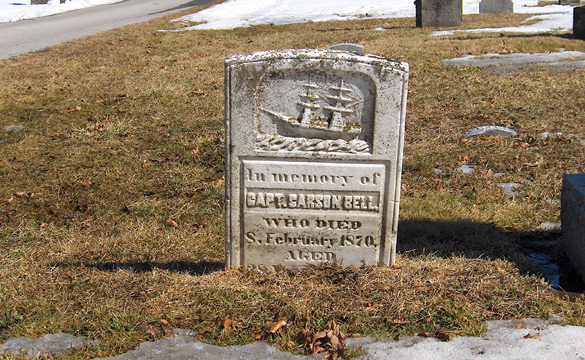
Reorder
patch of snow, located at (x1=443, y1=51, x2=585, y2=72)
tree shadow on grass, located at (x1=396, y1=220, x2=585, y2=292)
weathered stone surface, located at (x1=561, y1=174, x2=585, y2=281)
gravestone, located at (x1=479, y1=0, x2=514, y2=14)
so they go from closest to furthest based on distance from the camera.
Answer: weathered stone surface, located at (x1=561, y1=174, x2=585, y2=281), tree shadow on grass, located at (x1=396, y1=220, x2=585, y2=292), patch of snow, located at (x1=443, y1=51, x2=585, y2=72), gravestone, located at (x1=479, y1=0, x2=514, y2=14)

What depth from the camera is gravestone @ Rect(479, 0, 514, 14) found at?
2242 centimetres

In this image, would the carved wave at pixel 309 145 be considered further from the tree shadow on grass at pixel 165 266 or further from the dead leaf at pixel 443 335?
the dead leaf at pixel 443 335

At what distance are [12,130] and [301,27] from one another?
42.2 ft

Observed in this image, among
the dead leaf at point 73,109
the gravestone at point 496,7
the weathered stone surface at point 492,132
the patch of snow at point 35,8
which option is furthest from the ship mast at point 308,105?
the gravestone at point 496,7

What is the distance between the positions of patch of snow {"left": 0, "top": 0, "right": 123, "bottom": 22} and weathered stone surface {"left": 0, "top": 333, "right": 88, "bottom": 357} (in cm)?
1969

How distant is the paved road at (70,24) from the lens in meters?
14.7

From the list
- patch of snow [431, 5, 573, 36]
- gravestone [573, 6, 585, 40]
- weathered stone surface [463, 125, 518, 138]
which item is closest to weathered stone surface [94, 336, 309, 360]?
weathered stone surface [463, 125, 518, 138]

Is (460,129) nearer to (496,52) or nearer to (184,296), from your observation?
(184,296)

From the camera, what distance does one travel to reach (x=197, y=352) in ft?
10.7

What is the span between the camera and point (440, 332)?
3400 mm

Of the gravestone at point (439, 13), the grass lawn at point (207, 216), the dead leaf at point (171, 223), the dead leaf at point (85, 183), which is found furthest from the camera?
the gravestone at point (439, 13)

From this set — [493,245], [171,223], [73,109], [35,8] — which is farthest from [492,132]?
[35,8]

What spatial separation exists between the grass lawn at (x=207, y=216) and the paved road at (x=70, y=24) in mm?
4129

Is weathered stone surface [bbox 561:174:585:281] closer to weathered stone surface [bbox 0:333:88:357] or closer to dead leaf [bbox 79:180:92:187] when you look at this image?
weathered stone surface [bbox 0:333:88:357]
